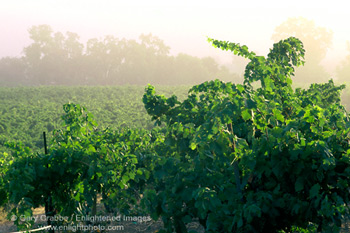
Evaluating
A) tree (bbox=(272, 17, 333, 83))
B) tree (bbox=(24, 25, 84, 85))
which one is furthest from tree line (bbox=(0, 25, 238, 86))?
tree (bbox=(272, 17, 333, 83))

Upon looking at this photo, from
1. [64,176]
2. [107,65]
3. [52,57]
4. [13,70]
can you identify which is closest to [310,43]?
[107,65]

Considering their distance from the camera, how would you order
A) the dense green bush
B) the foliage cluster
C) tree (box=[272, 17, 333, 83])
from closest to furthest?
the dense green bush < the foliage cluster < tree (box=[272, 17, 333, 83])

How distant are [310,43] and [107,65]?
34648 mm

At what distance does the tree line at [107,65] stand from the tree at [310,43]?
1164 cm

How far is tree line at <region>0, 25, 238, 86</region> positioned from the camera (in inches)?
2579

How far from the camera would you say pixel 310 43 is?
6919cm

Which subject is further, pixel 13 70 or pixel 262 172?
pixel 13 70

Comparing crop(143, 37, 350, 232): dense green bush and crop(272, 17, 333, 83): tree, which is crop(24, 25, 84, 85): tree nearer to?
crop(272, 17, 333, 83): tree

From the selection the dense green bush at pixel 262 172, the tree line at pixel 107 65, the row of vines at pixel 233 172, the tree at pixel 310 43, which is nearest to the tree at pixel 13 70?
the tree line at pixel 107 65

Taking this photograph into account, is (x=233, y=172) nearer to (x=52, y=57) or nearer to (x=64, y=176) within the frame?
(x=64, y=176)

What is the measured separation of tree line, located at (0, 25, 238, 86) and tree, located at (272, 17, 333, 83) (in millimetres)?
11639

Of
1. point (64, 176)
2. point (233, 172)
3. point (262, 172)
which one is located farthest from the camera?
point (64, 176)

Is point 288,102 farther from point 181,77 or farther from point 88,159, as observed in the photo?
point 181,77

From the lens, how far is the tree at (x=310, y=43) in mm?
65312
